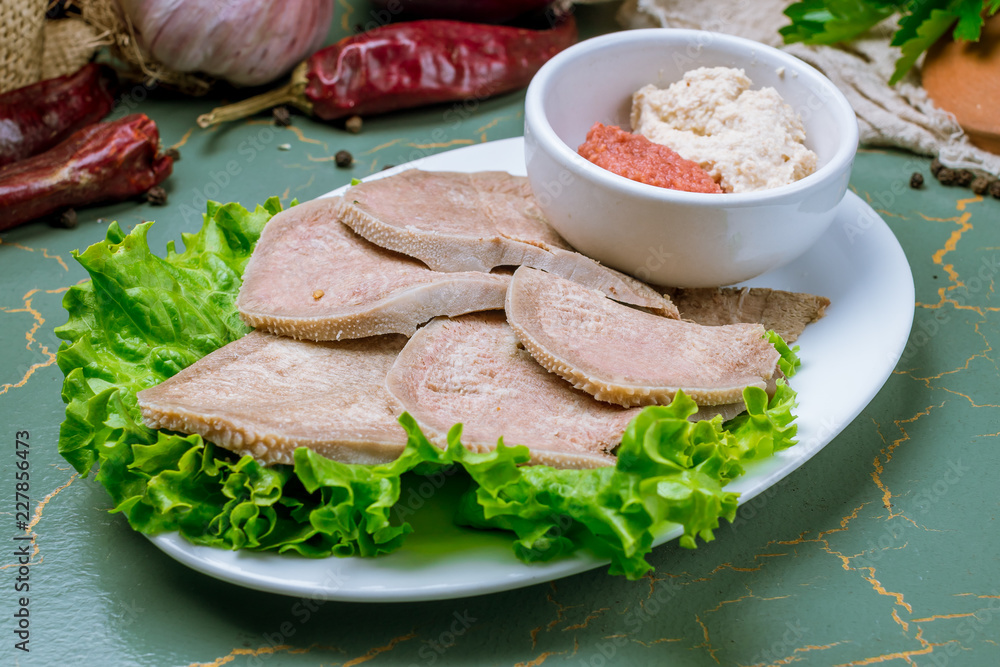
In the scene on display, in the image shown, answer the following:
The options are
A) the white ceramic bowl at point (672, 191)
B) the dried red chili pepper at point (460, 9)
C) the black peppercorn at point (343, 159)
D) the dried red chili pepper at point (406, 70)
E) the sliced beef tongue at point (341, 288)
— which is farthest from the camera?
the dried red chili pepper at point (460, 9)

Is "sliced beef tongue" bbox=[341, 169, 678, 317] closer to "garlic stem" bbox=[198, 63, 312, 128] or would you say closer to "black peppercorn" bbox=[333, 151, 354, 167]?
"black peppercorn" bbox=[333, 151, 354, 167]

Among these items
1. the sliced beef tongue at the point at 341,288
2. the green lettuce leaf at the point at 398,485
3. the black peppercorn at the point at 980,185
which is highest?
the sliced beef tongue at the point at 341,288

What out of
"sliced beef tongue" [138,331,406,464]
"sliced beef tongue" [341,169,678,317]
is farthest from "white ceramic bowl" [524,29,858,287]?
"sliced beef tongue" [138,331,406,464]

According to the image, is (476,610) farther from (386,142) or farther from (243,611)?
(386,142)

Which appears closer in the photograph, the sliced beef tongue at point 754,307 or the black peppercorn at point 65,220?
the sliced beef tongue at point 754,307

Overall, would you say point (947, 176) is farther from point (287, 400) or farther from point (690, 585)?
point (287, 400)

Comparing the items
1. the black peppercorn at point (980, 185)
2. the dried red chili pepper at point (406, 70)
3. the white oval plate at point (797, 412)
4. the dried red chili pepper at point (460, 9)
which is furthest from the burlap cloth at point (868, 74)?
the white oval plate at point (797, 412)

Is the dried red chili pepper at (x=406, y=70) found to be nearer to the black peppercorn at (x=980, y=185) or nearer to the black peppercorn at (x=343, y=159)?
the black peppercorn at (x=343, y=159)
